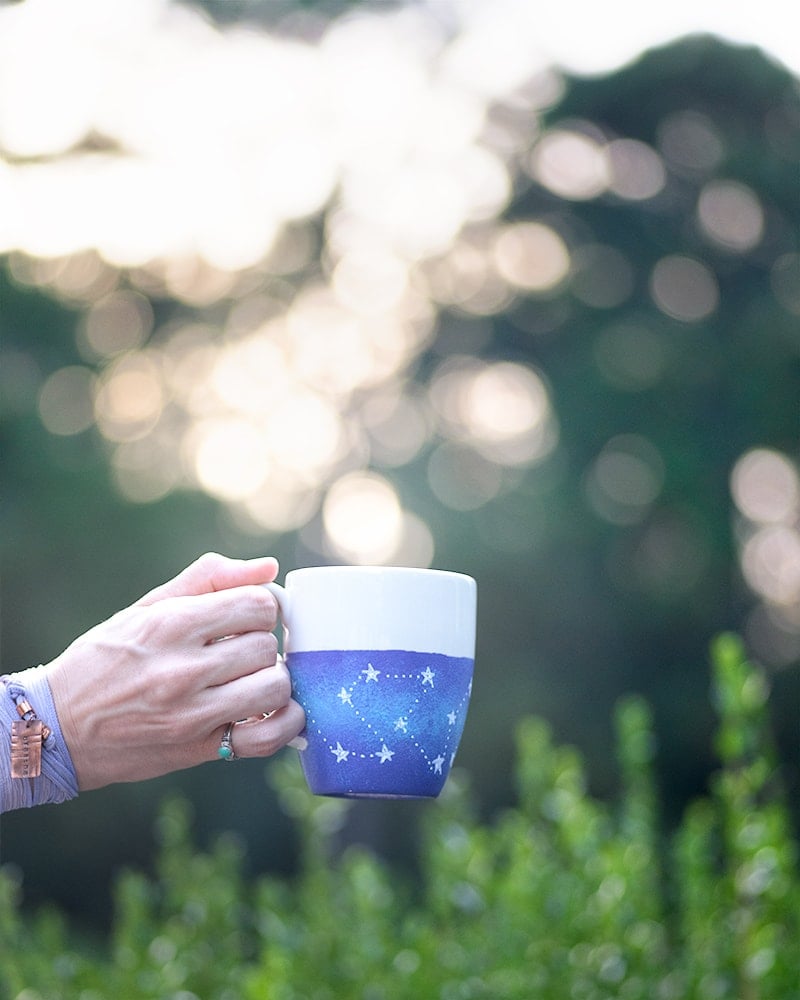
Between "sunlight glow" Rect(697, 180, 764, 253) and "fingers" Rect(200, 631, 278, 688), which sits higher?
"fingers" Rect(200, 631, 278, 688)

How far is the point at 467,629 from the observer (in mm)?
1507

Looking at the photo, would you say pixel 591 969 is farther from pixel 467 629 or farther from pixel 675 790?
pixel 675 790

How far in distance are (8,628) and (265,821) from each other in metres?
2.60

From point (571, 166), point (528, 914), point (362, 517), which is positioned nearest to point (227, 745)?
point (528, 914)

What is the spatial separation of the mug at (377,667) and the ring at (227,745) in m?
0.09

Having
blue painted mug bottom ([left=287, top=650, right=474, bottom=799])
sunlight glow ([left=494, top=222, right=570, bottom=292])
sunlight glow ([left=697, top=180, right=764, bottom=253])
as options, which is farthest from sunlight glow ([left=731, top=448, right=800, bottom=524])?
blue painted mug bottom ([left=287, top=650, right=474, bottom=799])

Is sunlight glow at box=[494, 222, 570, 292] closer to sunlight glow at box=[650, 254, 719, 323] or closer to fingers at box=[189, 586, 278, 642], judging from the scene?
sunlight glow at box=[650, 254, 719, 323]

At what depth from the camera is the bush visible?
271cm

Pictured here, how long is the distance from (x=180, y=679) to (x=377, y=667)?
0.67 feet

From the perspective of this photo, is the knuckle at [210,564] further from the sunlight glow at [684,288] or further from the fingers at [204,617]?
the sunlight glow at [684,288]

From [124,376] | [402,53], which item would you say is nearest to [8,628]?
[124,376]

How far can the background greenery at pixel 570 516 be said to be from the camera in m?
10.3

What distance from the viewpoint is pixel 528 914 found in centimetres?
291

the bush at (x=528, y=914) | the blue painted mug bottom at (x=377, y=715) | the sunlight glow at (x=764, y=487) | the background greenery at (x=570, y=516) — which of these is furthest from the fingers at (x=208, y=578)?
the sunlight glow at (x=764, y=487)
